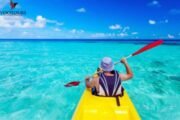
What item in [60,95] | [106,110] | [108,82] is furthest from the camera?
[60,95]

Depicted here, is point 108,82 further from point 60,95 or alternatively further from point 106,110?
point 60,95

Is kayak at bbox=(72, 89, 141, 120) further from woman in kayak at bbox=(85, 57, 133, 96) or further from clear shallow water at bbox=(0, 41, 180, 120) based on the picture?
clear shallow water at bbox=(0, 41, 180, 120)

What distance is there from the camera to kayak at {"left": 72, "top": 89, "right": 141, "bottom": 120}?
276cm

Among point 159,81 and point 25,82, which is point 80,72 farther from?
point 159,81

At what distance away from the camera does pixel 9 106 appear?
5023 mm

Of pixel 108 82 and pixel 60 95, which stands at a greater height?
pixel 108 82

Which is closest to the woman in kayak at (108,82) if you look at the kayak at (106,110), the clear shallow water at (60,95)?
the kayak at (106,110)

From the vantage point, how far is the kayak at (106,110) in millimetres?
2760

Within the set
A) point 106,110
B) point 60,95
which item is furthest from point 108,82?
point 60,95

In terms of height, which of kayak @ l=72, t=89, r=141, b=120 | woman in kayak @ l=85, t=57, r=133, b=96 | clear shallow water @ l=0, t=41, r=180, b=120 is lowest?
clear shallow water @ l=0, t=41, r=180, b=120

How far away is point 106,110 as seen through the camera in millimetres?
2814

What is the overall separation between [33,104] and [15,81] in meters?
2.48

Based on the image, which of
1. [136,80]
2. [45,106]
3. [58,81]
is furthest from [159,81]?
[45,106]

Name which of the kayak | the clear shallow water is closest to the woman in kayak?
the kayak
